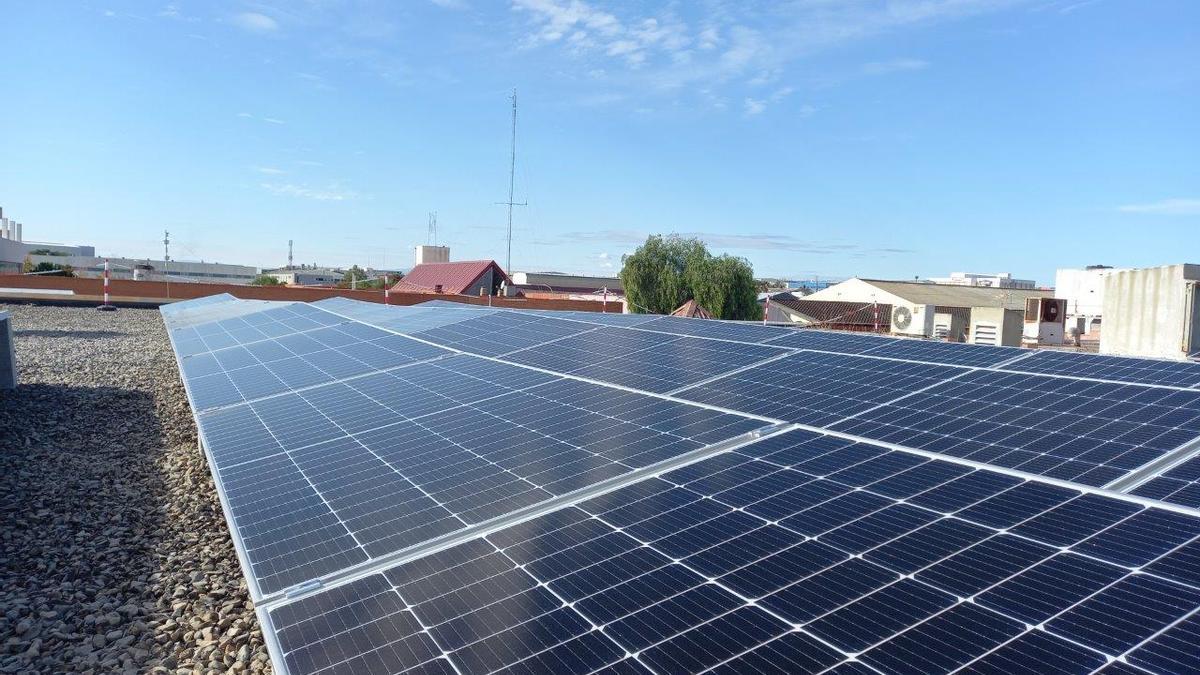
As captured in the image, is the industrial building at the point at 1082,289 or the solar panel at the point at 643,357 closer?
the solar panel at the point at 643,357

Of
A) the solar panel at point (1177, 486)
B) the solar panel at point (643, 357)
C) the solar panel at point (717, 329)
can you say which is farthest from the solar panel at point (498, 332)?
the solar panel at point (1177, 486)

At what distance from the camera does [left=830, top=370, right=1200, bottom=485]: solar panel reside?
6441 millimetres

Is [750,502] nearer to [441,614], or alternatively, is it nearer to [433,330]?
[441,614]

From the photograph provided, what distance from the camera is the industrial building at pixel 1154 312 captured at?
1894cm

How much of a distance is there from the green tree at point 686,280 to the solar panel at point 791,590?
56.2 m

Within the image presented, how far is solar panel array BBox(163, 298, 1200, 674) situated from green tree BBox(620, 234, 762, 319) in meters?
51.8

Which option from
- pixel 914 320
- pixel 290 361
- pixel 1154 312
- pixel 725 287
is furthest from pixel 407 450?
pixel 725 287

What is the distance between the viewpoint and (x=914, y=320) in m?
26.6

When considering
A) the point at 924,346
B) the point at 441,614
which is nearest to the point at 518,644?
the point at 441,614

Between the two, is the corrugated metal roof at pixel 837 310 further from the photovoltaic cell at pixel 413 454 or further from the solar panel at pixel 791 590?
the solar panel at pixel 791 590

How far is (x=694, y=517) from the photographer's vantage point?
19.0ft

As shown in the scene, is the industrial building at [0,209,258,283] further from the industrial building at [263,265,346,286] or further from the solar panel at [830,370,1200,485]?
the solar panel at [830,370,1200,485]

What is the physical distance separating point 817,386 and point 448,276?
184 feet

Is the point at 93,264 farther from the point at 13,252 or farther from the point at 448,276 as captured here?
the point at 448,276
